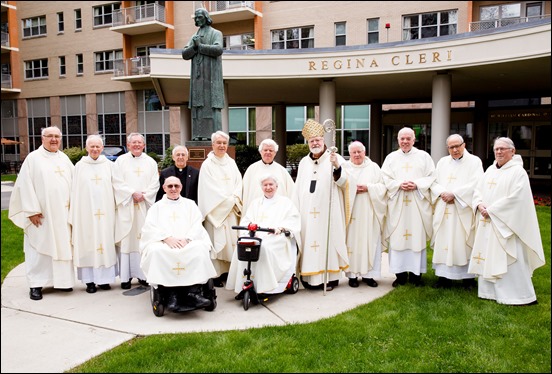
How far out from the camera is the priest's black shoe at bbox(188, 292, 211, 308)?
5375mm

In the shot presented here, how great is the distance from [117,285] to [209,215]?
1.69 m

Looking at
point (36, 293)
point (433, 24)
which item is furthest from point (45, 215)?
point (433, 24)

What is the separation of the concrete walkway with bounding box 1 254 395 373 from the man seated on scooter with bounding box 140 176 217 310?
0.29 meters

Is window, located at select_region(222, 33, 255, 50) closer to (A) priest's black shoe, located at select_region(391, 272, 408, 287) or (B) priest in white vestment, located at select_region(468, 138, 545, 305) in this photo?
(A) priest's black shoe, located at select_region(391, 272, 408, 287)

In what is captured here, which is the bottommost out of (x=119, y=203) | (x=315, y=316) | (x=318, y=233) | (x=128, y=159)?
(x=315, y=316)

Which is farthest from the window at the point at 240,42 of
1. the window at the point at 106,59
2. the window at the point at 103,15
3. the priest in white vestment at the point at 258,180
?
the priest in white vestment at the point at 258,180

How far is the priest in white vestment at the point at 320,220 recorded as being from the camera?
634 cm

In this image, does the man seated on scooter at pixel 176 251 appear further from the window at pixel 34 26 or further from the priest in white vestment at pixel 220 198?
the window at pixel 34 26

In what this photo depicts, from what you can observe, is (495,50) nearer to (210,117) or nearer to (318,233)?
(210,117)

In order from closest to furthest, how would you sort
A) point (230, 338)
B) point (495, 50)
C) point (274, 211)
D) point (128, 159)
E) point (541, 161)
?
point (230, 338)
point (274, 211)
point (128, 159)
point (495, 50)
point (541, 161)

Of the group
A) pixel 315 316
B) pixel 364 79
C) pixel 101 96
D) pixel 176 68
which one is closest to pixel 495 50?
pixel 364 79

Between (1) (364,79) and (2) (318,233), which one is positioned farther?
(1) (364,79)

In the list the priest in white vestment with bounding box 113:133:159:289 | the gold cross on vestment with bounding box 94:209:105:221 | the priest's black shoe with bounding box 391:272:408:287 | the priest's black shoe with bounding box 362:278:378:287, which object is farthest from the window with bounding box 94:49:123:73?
the priest's black shoe with bounding box 391:272:408:287

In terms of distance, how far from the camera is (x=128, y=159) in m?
6.57
